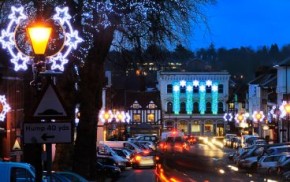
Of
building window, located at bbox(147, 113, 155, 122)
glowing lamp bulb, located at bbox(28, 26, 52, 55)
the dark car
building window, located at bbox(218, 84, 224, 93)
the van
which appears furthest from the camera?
building window, located at bbox(218, 84, 224, 93)

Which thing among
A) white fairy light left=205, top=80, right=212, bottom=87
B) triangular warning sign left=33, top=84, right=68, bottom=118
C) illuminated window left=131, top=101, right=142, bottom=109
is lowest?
triangular warning sign left=33, top=84, right=68, bottom=118

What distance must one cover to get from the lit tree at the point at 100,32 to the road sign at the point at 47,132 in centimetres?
1248

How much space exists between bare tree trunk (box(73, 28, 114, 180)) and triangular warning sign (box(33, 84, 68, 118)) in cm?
1664

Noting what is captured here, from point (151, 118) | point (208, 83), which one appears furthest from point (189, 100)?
point (151, 118)

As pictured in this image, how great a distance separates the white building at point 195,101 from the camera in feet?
452

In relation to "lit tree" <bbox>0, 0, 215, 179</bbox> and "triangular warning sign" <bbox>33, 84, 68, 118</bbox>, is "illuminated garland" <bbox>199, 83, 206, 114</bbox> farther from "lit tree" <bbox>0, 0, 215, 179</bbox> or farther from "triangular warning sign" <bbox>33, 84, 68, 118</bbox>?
"triangular warning sign" <bbox>33, 84, 68, 118</bbox>

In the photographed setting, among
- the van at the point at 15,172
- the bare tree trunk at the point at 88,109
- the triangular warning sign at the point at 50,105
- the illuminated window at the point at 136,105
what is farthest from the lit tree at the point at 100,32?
the illuminated window at the point at 136,105

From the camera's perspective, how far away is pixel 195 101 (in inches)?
5536

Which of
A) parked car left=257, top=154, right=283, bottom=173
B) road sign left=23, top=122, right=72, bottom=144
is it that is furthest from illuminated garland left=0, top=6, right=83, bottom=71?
parked car left=257, top=154, right=283, bottom=173

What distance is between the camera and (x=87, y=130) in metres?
29.8

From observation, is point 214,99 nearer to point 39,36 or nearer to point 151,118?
point 151,118

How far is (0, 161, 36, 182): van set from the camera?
54.6 ft

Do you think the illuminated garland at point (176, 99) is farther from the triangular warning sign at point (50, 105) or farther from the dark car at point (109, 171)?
the triangular warning sign at point (50, 105)

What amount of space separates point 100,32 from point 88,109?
4.20 meters
